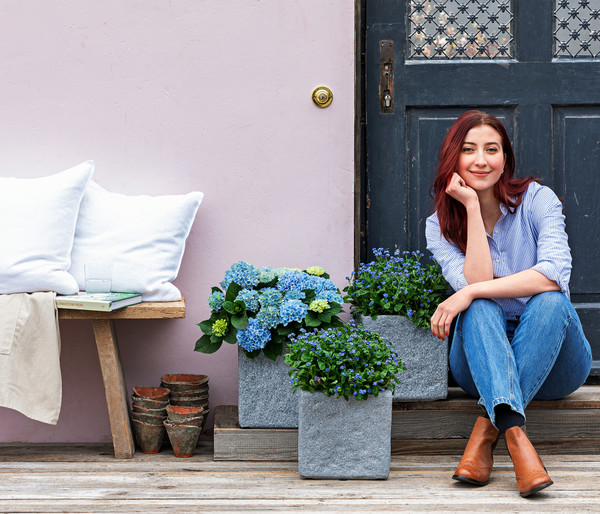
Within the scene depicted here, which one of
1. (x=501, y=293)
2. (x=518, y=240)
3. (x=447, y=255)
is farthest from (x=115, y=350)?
A: (x=518, y=240)

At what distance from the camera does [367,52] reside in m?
2.69

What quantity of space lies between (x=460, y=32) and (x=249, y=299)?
1275 millimetres

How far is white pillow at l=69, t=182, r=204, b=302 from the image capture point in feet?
7.77

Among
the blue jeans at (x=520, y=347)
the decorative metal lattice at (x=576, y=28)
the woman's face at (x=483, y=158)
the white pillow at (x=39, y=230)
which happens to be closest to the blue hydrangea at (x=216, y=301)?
the white pillow at (x=39, y=230)

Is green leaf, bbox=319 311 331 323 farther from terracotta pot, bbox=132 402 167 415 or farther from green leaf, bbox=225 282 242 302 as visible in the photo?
terracotta pot, bbox=132 402 167 415

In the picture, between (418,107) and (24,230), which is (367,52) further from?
(24,230)

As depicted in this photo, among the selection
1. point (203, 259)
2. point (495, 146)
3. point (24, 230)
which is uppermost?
point (495, 146)

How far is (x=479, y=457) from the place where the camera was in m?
2.06

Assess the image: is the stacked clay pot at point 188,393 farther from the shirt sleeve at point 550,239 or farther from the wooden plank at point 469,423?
the shirt sleeve at point 550,239

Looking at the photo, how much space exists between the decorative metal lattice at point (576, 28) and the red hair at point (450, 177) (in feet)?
2.07

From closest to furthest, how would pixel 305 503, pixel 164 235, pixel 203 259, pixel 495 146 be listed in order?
1. pixel 305 503
2. pixel 495 146
3. pixel 164 235
4. pixel 203 259

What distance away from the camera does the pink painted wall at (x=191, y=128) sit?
257 cm

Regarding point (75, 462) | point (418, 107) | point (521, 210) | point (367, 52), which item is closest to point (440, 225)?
point (521, 210)

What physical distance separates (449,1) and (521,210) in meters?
0.91
